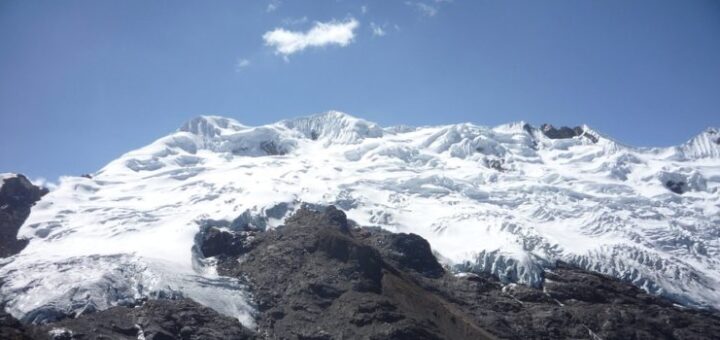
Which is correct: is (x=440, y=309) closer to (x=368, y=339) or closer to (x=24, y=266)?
(x=368, y=339)

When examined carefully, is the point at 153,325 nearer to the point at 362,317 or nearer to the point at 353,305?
the point at 353,305

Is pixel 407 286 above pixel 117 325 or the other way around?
above

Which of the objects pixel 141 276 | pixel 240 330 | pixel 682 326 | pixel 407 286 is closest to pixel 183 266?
pixel 141 276

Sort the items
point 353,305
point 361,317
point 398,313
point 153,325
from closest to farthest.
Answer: point 153,325
point 361,317
point 398,313
point 353,305

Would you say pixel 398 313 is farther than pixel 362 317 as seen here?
Yes

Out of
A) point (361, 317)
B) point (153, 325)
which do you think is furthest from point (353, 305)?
point (153, 325)

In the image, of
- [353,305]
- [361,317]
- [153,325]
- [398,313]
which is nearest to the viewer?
[153,325]

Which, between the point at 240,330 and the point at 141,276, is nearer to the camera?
the point at 240,330

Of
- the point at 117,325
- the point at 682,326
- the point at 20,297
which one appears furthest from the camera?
the point at 682,326

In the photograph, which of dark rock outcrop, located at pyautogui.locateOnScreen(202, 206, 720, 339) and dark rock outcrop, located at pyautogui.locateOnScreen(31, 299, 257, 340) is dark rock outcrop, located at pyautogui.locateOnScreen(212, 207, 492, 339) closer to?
dark rock outcrop, located at pyautogui.locateOnScreen(202, 206, 720, 339)

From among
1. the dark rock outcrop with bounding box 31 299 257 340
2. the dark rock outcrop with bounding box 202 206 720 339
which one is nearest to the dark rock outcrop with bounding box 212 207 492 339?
the dark rock outcrop with bounding box 202 206 720 339

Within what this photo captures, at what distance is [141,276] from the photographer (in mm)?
185000

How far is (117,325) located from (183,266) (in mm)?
41552

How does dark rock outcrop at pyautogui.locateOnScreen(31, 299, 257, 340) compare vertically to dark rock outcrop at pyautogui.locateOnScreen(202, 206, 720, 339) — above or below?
below
